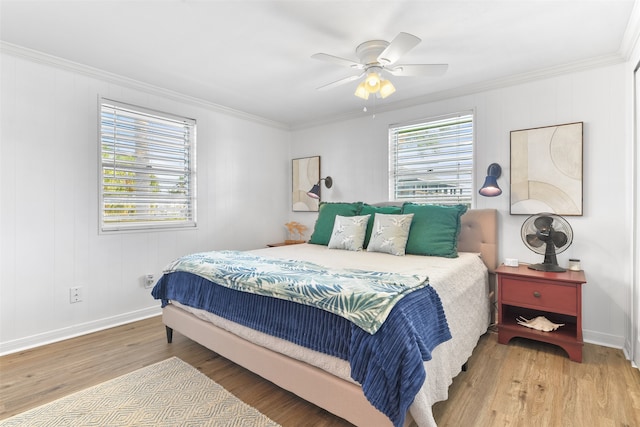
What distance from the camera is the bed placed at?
4.96 feet

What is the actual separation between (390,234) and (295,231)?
2.18 m

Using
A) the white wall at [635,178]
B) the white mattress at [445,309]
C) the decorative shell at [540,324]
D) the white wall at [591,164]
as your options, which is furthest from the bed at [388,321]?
the white wall at [635,178]

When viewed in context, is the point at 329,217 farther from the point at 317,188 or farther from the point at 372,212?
the point at 317,188

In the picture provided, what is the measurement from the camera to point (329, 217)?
11.8 ft

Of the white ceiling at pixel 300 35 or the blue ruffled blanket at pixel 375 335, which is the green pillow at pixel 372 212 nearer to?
the white ceiling at pixel 300 35

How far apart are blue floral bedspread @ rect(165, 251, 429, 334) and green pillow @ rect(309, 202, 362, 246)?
47.9 inches

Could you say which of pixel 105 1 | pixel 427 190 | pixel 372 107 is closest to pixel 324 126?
pixel 372 107

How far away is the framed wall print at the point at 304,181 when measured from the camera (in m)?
4.60

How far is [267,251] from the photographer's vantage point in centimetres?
306

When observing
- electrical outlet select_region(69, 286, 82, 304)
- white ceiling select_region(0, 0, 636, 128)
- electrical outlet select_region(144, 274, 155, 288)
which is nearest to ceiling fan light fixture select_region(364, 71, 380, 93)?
white ceiling select_region(0, 0, 636, 128)

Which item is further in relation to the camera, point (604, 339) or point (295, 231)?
point (295, 231)

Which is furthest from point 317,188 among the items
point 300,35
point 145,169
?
point 300,35

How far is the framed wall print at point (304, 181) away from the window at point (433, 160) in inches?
46.0

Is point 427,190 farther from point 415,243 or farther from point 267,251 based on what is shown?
point 267,251
